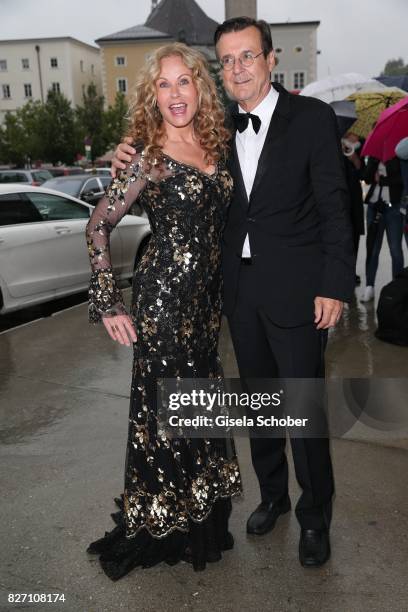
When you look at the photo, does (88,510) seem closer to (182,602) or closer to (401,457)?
(182,602)

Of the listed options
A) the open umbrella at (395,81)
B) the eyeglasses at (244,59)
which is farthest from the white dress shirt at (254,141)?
the open umbrella at (395,81)

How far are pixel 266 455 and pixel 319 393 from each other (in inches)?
15.5

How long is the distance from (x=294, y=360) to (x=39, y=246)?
4.92 metres

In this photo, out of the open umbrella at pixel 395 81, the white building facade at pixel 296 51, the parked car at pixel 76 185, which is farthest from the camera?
the white building facade at pixel 296 51

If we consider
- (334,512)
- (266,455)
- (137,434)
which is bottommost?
(334,512)

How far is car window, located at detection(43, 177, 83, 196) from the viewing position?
12.8 meters

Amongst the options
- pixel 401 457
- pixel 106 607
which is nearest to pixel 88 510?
pixel 106 607

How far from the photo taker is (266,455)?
2.80 metres

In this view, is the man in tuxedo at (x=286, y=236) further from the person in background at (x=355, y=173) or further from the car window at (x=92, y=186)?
the car window at (x=92, y=186)

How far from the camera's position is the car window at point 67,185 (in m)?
12.8

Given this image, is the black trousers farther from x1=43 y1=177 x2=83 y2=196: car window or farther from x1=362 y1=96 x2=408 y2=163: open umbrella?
x1=43 y1=177 x2=83 y2=196: car window

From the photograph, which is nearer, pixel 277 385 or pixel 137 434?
Answer: pixel 137 434

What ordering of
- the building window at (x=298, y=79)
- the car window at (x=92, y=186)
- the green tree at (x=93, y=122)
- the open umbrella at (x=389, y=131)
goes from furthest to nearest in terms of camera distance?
the building window at (x=298, y=79) < the green tree at (x=93, y=122) < the car window at (x=92, y=186) < the open umbrella at (x=389, y=131)

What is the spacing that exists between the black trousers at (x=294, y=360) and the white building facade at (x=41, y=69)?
74.2m
